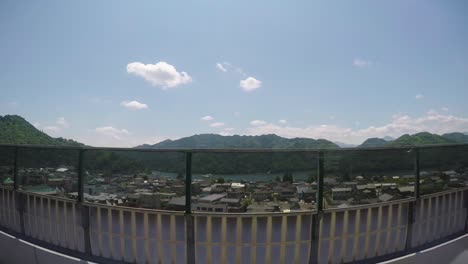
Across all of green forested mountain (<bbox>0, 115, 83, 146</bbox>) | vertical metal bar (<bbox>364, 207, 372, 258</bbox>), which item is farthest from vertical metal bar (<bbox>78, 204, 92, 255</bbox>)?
green forested mountain (<bbox>0, 115, 83, 146</bbox>)

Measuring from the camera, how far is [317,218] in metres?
2.95

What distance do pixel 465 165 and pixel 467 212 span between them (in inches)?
29.2

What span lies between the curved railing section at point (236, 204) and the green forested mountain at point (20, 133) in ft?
139

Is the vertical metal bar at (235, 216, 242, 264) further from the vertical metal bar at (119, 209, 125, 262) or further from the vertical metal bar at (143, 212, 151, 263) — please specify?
the vertical metal bar at (119, 209, 125, 262)

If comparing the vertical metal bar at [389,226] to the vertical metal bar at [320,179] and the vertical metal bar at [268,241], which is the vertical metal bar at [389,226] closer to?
the vertical metal bar at [320,179]

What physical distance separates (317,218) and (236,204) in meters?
0.91

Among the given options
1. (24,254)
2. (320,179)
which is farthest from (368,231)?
(24,254)

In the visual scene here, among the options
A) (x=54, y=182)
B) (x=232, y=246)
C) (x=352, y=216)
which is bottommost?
(x=232, y=246)

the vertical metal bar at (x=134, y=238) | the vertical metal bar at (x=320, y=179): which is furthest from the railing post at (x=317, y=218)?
the vertical metal bar at (x=134, y=238)

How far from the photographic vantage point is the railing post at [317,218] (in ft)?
9.68

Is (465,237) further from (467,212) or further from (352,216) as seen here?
(352,216)

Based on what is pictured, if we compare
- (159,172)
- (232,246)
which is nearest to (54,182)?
(159,172)

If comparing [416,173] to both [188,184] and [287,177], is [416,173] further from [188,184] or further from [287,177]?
[188,184]

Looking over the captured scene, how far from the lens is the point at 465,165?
426 cm
